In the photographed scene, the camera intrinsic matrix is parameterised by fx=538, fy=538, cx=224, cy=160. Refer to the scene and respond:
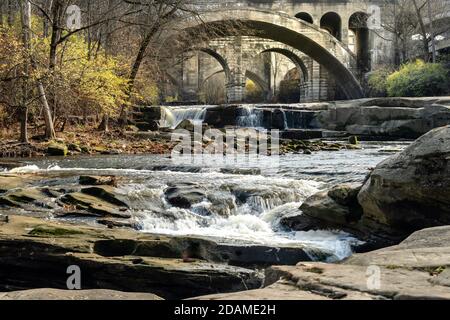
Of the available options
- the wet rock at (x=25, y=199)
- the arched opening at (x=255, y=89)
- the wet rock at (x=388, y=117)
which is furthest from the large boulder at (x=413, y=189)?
the arched opening at (x=255, y=89)

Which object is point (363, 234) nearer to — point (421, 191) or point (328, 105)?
point (421, 191)

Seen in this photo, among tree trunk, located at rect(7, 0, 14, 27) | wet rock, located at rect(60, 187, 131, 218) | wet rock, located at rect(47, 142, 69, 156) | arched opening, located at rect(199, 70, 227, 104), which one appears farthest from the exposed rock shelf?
arched opening, located at rect(199, 70, 227, 104)

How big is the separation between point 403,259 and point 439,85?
2811 cm

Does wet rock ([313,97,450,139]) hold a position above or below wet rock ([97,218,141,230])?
above

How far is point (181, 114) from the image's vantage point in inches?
1028

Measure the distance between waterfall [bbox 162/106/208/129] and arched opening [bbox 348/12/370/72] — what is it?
21.0 meters

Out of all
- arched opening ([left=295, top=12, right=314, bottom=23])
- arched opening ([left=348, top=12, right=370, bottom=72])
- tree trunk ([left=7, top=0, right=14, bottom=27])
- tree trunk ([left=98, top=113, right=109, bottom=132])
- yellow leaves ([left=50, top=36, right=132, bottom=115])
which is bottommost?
tree trunk ([left=98, top=113, right=109, bottom=132])

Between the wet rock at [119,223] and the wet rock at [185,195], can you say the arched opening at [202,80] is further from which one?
the wet rock at [119,223]

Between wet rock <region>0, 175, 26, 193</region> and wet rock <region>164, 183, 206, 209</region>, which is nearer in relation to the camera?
wet rock <region>164, 183, 206, 209</region>

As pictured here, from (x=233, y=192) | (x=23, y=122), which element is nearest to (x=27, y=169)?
(x=23, y=122)

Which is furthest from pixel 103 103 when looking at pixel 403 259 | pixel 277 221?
pixel 403 259

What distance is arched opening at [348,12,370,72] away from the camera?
43.5 m

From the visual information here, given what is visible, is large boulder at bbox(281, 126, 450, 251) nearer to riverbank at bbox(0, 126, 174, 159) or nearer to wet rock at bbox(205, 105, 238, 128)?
riverbank at bbox(0, 126, 174, 159)

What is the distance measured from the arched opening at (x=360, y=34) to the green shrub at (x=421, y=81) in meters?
11.3
